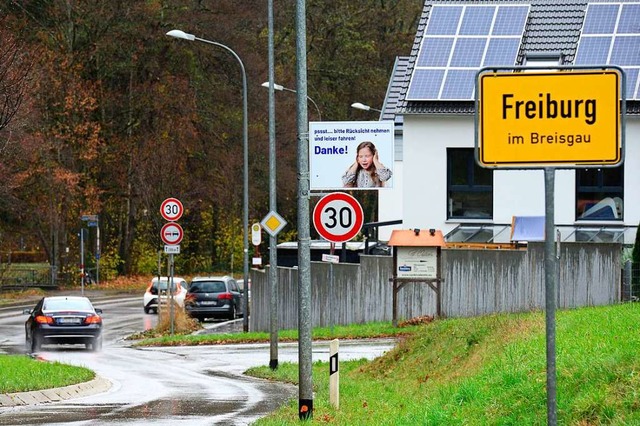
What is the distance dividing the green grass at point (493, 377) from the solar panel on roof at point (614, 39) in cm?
1625

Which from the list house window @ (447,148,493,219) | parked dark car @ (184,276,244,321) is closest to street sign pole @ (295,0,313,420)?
house window @ (447,148,493,219)

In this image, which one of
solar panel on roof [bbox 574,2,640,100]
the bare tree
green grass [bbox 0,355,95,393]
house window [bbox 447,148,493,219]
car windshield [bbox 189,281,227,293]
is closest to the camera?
green grass [bbox 0,355,95,393]

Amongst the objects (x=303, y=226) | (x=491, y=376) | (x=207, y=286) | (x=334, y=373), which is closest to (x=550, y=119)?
(x=491, y=376)

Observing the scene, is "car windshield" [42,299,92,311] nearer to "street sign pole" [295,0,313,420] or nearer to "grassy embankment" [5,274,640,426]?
"grassy embankment" [5,274,640,426]

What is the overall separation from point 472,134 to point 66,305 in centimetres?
1170

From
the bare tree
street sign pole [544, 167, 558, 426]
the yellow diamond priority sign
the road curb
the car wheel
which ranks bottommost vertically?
the car wheel

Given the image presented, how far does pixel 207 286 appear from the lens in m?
46.1

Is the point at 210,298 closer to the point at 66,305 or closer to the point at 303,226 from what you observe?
the point at 66,305

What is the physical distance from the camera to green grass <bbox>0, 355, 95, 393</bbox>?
65.5 ft

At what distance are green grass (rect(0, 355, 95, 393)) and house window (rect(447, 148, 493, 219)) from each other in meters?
17.0

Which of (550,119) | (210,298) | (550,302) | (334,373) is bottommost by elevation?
(210,298)

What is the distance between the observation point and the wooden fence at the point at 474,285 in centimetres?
3086

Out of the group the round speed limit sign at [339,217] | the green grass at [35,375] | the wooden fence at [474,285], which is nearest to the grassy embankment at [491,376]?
the green grass at [35,375]

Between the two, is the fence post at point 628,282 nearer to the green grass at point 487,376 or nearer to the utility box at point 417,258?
the utility box at point 417,258
